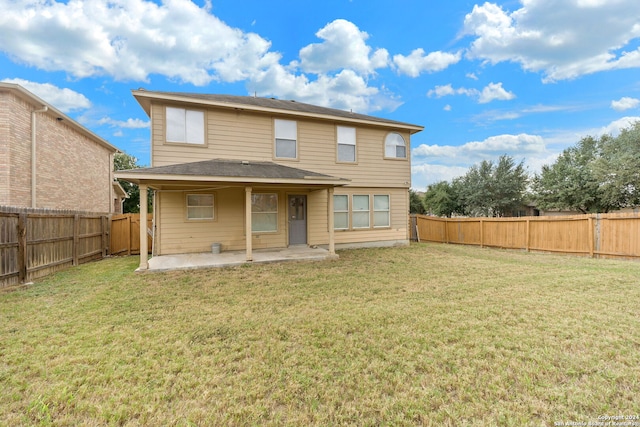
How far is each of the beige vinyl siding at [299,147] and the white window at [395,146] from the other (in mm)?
186

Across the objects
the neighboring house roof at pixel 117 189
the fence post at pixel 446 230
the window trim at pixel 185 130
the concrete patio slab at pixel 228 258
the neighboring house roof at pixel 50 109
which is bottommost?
the concrete patio slab at pixel 228 258

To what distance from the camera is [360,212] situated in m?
11.0

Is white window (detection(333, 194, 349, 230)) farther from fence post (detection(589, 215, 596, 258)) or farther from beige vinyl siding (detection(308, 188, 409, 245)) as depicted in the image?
fence post (detection(589, 215, 596, 258))

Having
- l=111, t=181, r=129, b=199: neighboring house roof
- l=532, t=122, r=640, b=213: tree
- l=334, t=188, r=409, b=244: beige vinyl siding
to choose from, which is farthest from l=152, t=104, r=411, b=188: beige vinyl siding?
l=532, t=122, r=640, b=213: tree

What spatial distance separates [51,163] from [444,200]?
27637mm

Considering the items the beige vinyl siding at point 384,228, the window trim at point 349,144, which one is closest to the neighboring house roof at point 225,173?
the window trim at point 349,144

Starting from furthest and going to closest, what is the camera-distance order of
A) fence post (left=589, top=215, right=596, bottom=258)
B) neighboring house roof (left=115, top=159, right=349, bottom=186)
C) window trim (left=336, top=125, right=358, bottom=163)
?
window trim (left=336, top=125, right=358, bottom=163), fence post (left=589, top=215, right=596, bottom=258), neighboring house roof (left=115, top=159, right=349, bottom=186)

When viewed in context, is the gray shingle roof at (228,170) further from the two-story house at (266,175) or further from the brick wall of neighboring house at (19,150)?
the brick wall of neighboring house at (19,150)

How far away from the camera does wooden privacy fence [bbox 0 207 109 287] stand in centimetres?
542

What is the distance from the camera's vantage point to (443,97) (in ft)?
58.1

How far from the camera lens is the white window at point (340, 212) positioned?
34.9ft

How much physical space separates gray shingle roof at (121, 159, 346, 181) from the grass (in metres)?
2.92

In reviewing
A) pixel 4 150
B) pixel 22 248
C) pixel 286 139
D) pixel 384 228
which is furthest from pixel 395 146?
pixel 4 150

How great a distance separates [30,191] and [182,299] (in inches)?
370
